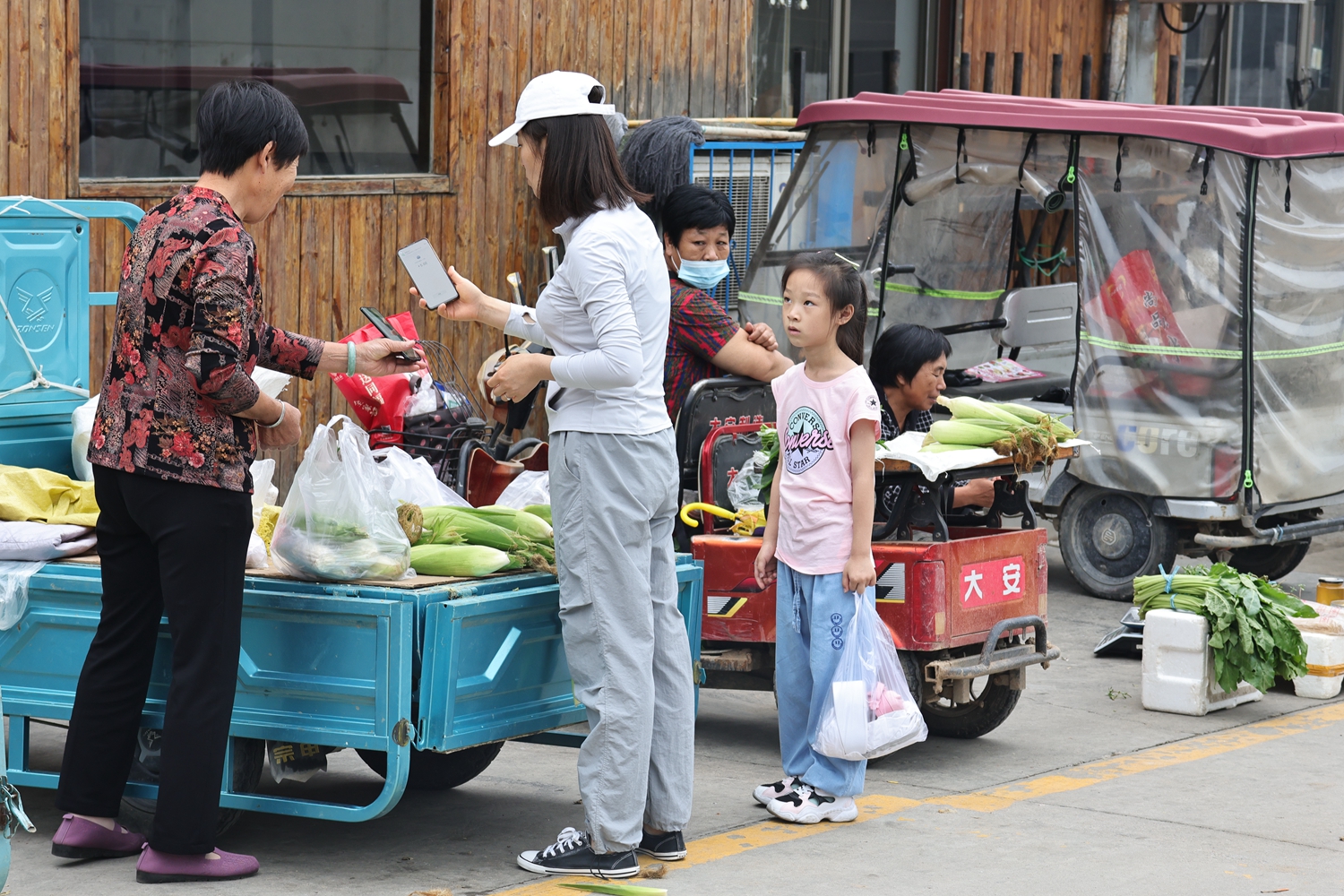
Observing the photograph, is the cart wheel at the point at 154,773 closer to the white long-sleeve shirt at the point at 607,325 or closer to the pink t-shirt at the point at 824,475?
the white long-sleeve shirt at the point at 607,325

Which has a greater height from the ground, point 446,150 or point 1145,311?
point 446,150

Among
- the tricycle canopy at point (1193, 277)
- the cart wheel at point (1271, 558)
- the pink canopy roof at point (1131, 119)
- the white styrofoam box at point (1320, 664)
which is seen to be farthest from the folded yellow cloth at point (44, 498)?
the cart wheel at point (1271, 558)

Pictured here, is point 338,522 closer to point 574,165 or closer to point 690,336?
point 574,165

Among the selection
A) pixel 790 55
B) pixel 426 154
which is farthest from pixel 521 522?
pixel 790 55

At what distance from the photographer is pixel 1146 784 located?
19.4 feet

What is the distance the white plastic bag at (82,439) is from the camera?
562 centimetres

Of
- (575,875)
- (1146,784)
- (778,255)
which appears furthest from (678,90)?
(575,875)

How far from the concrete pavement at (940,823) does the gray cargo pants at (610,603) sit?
11.4 inches

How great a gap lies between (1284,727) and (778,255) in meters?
4.39

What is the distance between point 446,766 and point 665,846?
3.30 ft

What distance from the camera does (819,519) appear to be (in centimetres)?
528

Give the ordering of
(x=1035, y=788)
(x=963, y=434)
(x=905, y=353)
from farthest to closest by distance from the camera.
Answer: (x=905, y=353)
(x=963, y=434)
(x=1035, y=788)

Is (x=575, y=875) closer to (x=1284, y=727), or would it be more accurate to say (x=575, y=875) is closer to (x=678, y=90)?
(x=1284, y=727)

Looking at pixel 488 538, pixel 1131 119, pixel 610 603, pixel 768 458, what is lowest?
pixel 610 603
